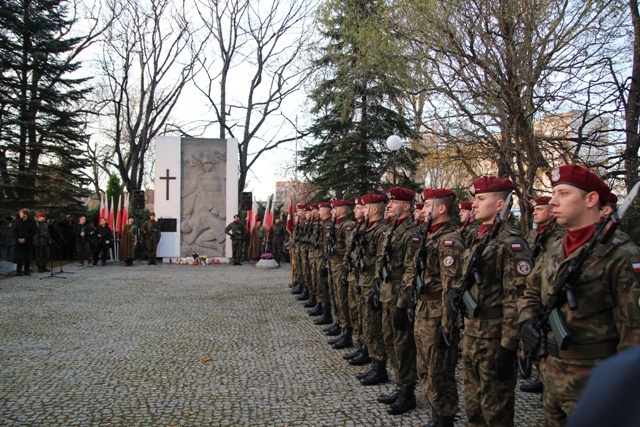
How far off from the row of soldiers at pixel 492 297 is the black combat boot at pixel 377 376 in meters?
0.01

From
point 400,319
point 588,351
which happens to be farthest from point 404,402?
point 588,351

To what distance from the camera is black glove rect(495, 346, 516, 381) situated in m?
3.43

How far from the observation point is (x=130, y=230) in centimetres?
2139

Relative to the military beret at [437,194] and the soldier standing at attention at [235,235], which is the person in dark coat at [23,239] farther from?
the military beret at [437,194]

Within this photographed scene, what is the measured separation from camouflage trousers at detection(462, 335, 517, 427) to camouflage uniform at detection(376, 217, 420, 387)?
1.39 m

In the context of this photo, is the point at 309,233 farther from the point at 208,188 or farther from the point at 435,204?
the point at 208,188

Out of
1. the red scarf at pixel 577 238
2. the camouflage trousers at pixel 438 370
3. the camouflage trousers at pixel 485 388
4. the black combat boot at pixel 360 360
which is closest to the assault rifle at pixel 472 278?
the camouflage trousers at pixel 485 388

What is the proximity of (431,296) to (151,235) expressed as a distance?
1766cm

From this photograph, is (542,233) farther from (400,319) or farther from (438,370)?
(438,370)

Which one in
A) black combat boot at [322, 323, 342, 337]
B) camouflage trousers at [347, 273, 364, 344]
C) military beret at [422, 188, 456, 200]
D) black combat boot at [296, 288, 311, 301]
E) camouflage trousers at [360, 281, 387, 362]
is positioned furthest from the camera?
black combat boot at [296, 288, 311, 301]

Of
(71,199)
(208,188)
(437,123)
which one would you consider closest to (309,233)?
(437,123)

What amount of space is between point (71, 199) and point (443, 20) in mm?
18669

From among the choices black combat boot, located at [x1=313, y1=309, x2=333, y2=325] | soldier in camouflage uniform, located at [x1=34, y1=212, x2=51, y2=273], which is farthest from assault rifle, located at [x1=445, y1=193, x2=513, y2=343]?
soldier in camouflage uniform, located at [x1=34, y1=212, x2=51, y2=273]

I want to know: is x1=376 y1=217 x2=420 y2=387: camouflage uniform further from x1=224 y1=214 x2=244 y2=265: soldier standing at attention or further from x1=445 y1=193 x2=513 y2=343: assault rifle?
x1=224 y1=214 x2=244 y2=265: soldier standing at attention
